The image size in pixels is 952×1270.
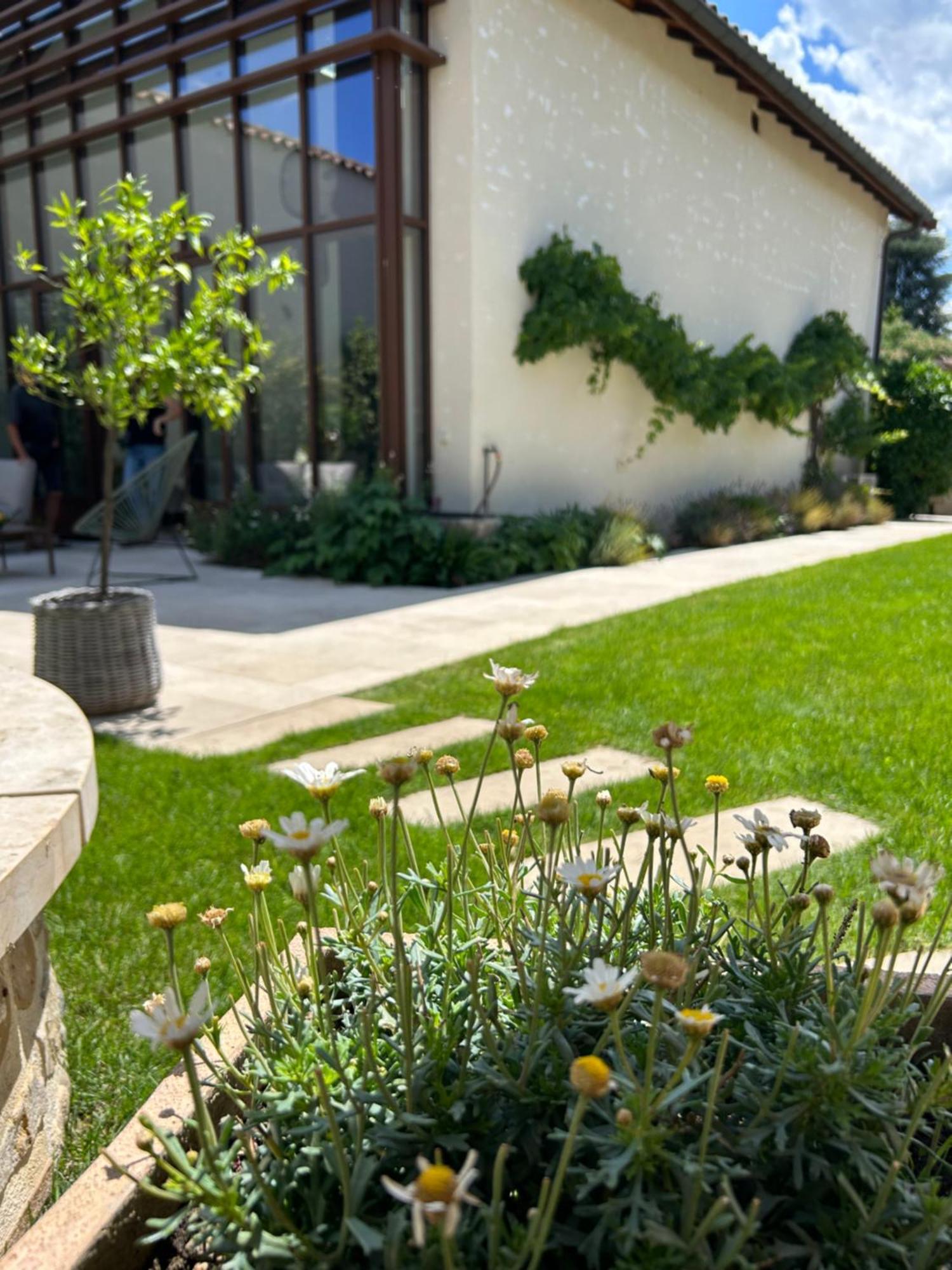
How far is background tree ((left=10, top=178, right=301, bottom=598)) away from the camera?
3299 millimetres

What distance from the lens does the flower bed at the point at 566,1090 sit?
2.35ft

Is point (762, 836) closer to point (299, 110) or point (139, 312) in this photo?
point (139, 312)

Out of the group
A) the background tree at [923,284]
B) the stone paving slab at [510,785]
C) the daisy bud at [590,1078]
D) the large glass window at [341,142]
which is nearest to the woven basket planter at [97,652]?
the stone paving slab at [510,785]

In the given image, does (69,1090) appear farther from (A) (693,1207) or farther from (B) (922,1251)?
(B) (922,1251)

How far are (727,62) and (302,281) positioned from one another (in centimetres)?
492

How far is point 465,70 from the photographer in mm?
6824

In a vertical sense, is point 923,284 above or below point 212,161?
above

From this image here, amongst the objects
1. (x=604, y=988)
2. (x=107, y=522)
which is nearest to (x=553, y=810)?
(x=604, y=988)

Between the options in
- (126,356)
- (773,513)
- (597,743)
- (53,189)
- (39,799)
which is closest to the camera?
(39,799)

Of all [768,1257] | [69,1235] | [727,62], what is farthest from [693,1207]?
[727,62]

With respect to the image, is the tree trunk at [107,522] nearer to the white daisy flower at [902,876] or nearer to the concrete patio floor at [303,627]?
the concrete patio floor at [303,627]

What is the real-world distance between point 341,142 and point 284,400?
196 cm

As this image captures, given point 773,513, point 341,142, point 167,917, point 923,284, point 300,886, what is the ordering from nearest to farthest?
1. point 167,917
2. point 300,886
3. point 341,142
4. point 773,513
5. point 923,284

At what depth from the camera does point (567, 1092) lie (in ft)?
2.80
